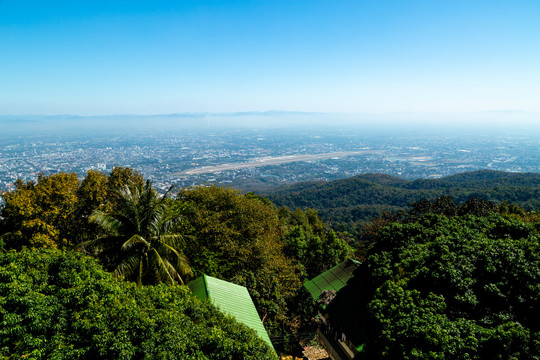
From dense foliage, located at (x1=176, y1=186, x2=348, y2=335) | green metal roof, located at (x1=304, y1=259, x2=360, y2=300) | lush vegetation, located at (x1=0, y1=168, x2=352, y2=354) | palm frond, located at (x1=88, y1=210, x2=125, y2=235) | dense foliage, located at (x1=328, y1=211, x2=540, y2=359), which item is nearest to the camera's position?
dense foliage, located at (x1=328, y1=211, x2=540, y2=359)

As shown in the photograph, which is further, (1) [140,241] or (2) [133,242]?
(1) [140,241]

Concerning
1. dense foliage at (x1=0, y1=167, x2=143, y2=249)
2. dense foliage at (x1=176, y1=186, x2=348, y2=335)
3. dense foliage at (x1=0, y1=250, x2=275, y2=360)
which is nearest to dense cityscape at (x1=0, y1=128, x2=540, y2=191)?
dense foliage at (x1=0, y1=167, x2=143, y2=249)

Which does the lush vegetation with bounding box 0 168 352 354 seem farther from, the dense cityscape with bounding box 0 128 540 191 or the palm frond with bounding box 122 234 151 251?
the dense cityscape with bounding box 0 128 540 191

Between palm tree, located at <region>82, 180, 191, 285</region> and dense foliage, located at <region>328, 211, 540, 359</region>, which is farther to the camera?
palm tree, located at <region>82, 180, 191, 285</region>

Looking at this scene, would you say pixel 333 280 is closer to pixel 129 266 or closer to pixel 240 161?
pixel 129 266

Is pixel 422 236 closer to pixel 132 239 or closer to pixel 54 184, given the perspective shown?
pixel 132 239

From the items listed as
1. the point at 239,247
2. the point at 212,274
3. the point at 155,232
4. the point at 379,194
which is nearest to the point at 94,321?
the point at 155,232
